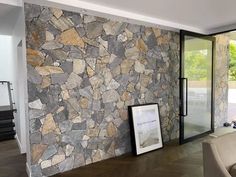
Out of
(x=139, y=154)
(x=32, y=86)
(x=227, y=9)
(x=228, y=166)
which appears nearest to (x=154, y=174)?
(x=139, y=154)

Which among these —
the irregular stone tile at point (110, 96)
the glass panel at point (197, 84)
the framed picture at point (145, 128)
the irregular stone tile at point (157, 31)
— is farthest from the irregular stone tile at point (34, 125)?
the glass panel at point (197, 84)

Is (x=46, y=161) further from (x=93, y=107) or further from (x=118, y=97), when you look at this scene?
(x=118, y=97)

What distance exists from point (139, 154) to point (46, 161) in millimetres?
1616

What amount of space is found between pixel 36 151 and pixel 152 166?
1.76m

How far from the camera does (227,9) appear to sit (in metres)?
3.51

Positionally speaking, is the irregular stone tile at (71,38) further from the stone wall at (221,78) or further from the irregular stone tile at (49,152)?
the stone wall at (221,78)

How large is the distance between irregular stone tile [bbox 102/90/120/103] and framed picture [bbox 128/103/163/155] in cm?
34

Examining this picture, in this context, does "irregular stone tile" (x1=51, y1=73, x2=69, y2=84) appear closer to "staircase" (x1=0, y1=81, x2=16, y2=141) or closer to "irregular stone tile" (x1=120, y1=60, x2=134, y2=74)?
"irregular stone tile" (x1=120, y1=60, x2=134, y2=74)

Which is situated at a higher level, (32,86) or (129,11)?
(129,11)

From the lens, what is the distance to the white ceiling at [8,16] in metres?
2.92

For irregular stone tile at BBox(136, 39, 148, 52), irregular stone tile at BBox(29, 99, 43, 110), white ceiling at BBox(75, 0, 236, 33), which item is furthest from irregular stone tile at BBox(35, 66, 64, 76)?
irregular stone tile at BBox(136, 39, 148, 52)

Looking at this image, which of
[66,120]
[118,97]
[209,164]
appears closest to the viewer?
[209,164]

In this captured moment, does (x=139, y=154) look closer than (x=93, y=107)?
No

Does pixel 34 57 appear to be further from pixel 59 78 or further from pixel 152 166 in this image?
pixel 152 166
